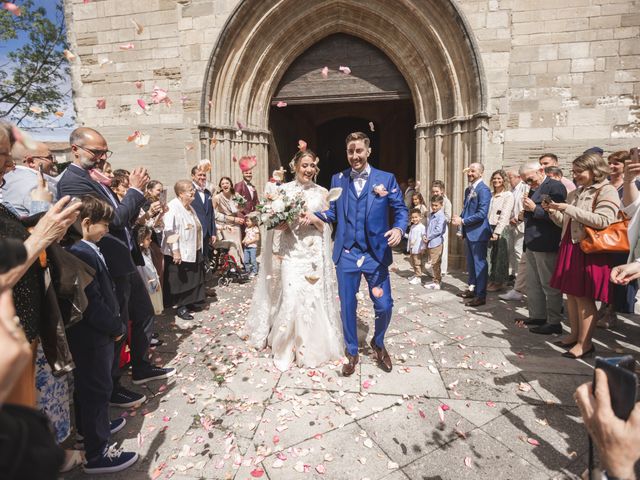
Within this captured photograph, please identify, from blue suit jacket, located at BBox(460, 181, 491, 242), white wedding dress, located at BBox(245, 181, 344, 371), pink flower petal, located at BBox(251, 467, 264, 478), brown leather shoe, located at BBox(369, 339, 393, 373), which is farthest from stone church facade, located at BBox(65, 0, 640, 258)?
pink flower petal, located at BBox(251, 467, 264, 478)

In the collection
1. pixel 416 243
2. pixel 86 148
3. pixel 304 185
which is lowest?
pixel 416 243

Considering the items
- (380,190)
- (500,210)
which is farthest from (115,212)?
(500,210)

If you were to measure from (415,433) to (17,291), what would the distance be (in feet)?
8.29

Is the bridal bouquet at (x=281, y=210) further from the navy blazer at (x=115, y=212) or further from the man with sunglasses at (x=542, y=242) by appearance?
the man with sunglasses at (x=542, y=242)

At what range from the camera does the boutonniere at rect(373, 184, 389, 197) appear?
326 centimetres

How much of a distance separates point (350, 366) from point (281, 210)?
1.61m

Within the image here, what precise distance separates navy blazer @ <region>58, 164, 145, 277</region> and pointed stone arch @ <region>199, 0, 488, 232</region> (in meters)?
5.12

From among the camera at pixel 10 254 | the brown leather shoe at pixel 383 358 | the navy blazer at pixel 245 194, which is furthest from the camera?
the navy blazer at pixel 245 194

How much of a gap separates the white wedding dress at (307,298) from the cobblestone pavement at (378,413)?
0.58ft

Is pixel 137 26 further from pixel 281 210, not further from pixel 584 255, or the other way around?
pixel 584 255

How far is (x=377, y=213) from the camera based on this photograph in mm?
3309

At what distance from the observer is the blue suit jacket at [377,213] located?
3.30 meters

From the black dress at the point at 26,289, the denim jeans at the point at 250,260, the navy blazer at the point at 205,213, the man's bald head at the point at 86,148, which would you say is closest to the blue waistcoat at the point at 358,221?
the man's bald head at the point at 86,148

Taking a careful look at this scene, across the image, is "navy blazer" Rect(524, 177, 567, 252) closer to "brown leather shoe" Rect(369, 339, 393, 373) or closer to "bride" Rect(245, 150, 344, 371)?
"brown leather shoe" Rect(369, 339, 393, 373)
